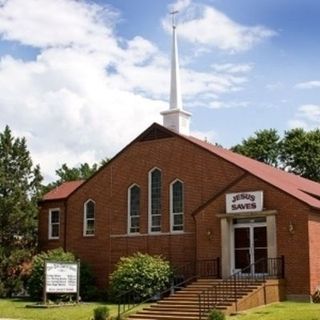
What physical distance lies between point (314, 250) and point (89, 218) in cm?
1395

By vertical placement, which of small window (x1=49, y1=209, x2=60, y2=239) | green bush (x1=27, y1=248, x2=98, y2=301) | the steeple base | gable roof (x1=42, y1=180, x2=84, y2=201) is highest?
the steeple base

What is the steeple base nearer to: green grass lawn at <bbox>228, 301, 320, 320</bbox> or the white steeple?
the white steeple

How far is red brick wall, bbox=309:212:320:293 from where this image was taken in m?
28.0

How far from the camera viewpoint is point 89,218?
37531 millimetres

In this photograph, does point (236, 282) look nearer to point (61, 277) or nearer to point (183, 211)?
point (183, 211)

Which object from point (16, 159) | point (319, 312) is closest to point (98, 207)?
point (16, 159)

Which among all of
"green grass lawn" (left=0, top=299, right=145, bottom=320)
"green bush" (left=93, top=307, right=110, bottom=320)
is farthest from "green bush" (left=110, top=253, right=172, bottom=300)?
"green bush" (left=93, top=307, right=110, bottom=320)

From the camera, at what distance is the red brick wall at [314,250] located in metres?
28.0

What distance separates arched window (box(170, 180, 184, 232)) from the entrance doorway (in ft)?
12.4

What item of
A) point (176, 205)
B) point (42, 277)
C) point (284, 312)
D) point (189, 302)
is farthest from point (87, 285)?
point (284, 312)

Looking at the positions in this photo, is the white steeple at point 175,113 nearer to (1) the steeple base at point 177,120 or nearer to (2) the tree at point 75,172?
(1) the steeple base at point 177,120

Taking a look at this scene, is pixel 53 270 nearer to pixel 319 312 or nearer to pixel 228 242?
pixel 228 242

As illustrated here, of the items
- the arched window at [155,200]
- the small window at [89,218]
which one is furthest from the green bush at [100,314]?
the small window at [89,218]

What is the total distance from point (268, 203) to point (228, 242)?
269 cm
